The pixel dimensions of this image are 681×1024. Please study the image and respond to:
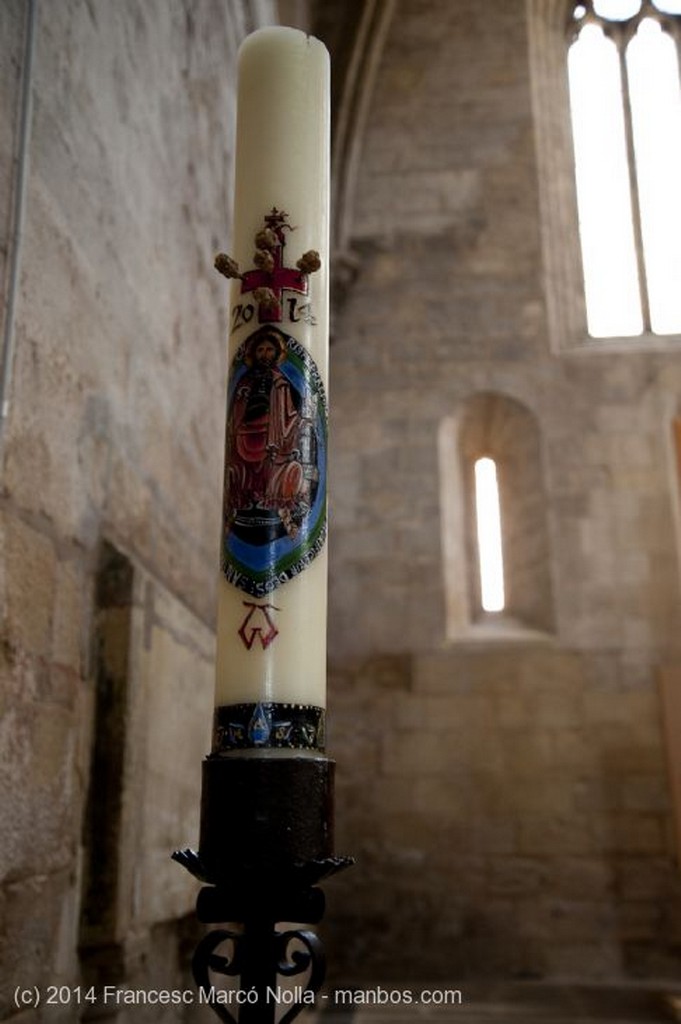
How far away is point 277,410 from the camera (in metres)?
1.00

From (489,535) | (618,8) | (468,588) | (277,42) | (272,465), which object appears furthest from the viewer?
(618,8)

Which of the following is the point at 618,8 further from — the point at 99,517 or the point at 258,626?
the point at 258,626

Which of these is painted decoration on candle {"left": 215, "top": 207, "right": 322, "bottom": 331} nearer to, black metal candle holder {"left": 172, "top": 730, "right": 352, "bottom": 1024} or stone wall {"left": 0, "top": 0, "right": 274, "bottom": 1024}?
black metal candle holder {"left": 172, "top": 730, "right": 352, "bottom": 1024}

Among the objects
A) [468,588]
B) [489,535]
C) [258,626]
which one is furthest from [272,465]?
[489,535]

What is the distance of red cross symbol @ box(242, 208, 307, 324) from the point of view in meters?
1.03

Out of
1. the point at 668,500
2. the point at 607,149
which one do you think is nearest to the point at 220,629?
the point at 668,500

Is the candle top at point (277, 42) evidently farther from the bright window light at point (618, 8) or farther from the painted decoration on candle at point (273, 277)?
the bright window light at point (618, 8)

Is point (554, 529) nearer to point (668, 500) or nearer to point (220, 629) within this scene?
point (668, 500)

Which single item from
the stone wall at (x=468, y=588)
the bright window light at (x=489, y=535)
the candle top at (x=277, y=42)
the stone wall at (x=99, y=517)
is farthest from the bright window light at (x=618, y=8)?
the candle top at (x=277, y=42)

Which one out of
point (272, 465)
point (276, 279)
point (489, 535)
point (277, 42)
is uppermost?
point (489, 535)

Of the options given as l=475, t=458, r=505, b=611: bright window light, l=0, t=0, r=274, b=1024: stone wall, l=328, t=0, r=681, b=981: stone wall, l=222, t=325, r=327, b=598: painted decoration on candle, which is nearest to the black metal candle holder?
l=222, t=325, r=327, b=598: painted decoration on candle

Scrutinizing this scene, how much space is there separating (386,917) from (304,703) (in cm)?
514

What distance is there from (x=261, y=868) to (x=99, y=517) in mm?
1213

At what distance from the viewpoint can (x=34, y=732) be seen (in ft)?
5.17
